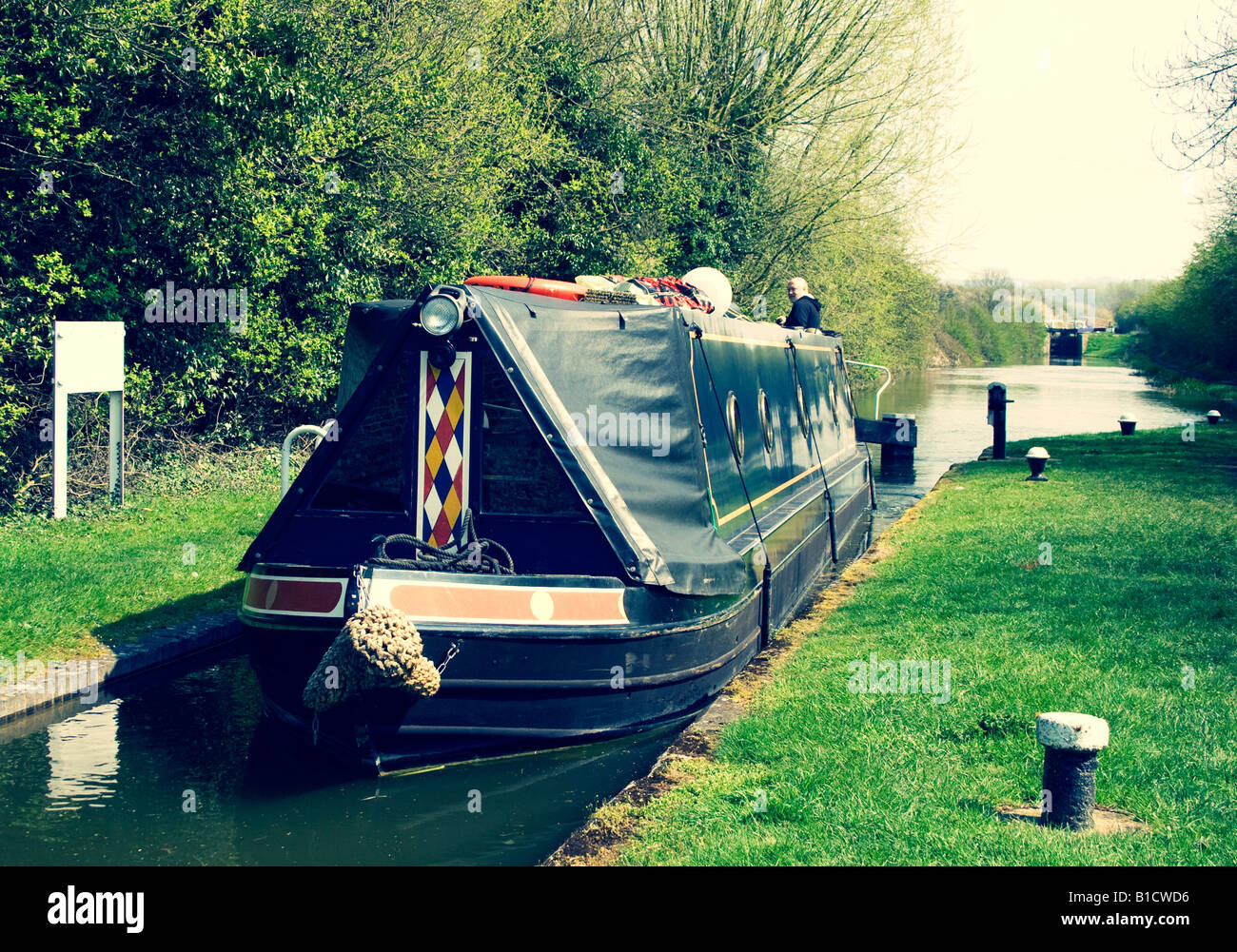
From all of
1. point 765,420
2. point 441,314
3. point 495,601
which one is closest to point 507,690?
point 495,601

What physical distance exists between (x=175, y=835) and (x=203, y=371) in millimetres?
8118

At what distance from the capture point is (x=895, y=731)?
4.96m

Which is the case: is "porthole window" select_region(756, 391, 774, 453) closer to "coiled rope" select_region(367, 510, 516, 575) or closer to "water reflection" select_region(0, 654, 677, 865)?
"water reflection" select_region(0, 654, 677, 865)

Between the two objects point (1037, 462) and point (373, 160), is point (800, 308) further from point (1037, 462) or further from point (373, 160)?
point (373, 160)

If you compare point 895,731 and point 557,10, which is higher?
point 557,10

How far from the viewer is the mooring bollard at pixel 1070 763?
3.77m

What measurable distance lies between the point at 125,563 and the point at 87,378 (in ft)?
7.13

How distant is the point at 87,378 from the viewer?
970 centimetres


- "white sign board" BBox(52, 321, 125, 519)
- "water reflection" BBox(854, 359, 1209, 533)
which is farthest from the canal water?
"water reflection" BBox(854, 359, 1209, 533)

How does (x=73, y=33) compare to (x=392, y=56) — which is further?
(x=392, y=56)

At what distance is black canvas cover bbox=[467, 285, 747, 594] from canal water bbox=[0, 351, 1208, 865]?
957 millimetres

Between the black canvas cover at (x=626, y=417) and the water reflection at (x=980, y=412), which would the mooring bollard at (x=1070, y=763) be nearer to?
the black canvas cover at (x=626, y=417)

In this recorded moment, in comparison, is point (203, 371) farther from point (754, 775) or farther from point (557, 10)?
point (557, 10)
